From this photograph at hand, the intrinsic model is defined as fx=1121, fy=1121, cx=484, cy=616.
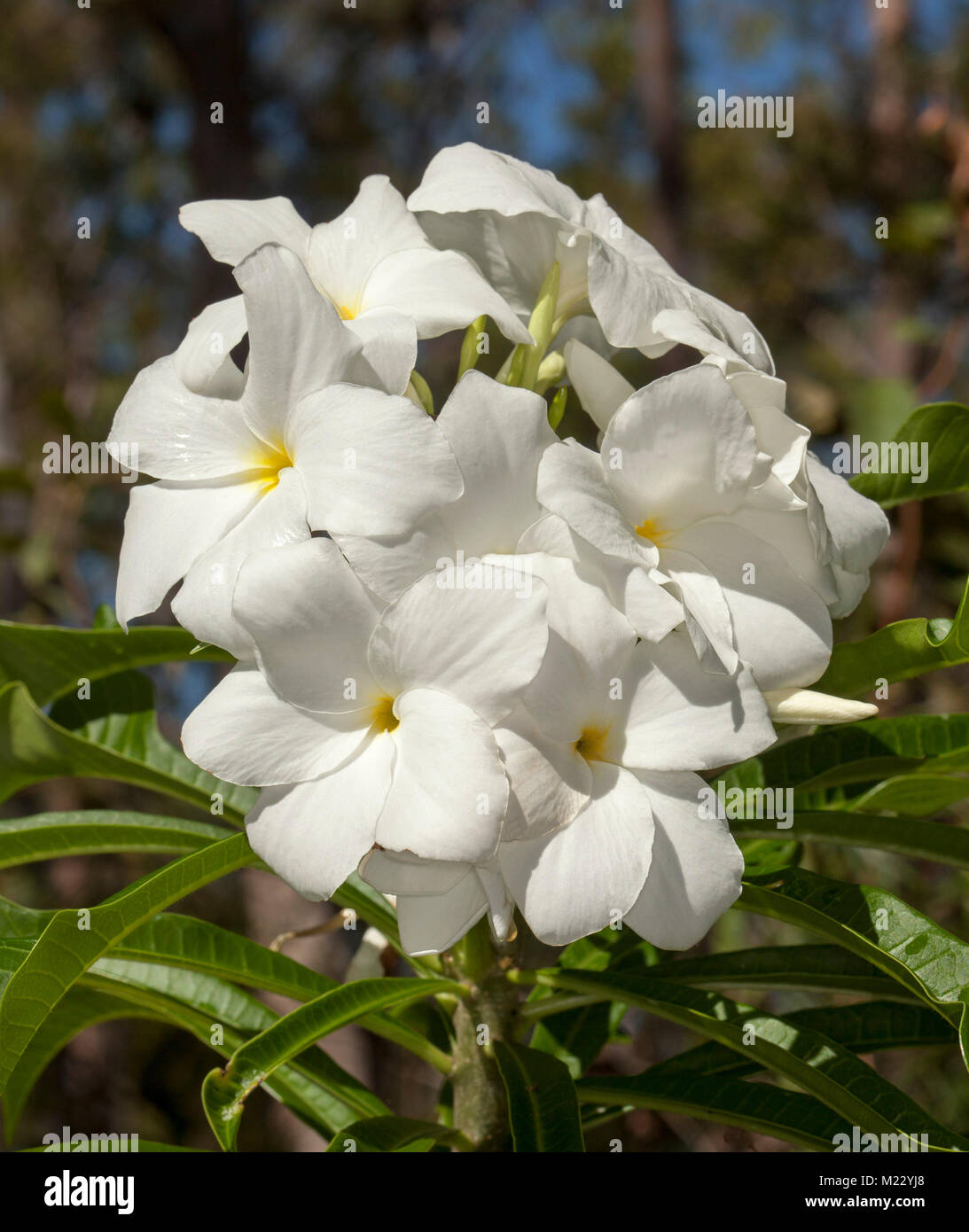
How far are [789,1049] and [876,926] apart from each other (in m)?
0.16

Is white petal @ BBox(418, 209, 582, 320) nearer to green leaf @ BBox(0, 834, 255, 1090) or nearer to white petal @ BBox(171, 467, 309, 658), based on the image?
white petal @ BBox(171, 467, 309, 658)

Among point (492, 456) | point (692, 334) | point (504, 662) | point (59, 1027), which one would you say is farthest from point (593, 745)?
point (59, 1027)

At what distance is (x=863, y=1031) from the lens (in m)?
1.25

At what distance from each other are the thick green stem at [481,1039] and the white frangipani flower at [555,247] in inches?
25.2

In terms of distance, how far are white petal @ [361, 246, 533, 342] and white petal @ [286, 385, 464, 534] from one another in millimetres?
128

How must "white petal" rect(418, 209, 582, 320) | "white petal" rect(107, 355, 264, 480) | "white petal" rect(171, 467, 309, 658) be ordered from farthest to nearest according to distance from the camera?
1. "white petal" rect(418, 209, 582, 320)
2. "white petal" rect(107, 355, 264, 480)
3. "white petal" rect(171, 467, 309, 658)

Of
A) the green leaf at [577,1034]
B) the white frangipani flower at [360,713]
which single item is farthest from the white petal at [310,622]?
the green leaf at [577,1034]

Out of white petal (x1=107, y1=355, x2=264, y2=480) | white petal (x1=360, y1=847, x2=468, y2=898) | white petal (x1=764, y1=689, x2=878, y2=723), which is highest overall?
white petal (x1=107, y1=355, x2=264, y2=480)

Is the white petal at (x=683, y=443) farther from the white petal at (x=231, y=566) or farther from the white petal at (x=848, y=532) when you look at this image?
the white petal at (x=231, y=566)

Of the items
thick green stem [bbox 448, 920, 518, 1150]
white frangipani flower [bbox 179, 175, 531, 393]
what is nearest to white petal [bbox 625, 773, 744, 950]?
thick green stem [bbox 448, 920, 518, 1150]

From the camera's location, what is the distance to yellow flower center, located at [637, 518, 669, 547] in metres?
0.93

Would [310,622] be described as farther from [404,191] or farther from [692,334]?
[404,191]

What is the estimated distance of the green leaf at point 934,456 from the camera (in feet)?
3.95
